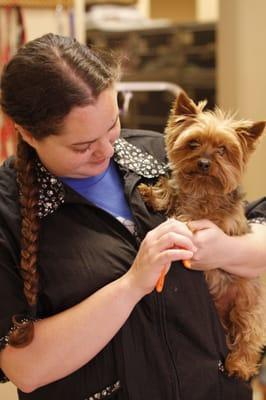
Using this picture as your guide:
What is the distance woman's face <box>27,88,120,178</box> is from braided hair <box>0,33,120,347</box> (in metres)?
0.02

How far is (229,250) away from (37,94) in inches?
21.1

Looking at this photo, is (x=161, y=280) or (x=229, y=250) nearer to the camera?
(x=161, y=280)

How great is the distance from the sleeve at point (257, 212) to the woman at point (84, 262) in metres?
0.21

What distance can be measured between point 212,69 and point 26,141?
9.94ft

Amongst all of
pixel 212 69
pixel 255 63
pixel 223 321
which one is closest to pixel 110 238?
pixel 223 321

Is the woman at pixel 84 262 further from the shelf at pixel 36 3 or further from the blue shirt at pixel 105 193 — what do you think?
the shelf at pixel 36 3

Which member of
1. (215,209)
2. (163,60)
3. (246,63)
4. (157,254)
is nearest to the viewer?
(157,254)

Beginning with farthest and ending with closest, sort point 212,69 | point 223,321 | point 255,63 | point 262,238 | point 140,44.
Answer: point 140,44
point 212,69
point 255,63
point 223,321
point 262,238

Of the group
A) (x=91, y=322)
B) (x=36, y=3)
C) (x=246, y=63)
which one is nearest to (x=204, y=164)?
(x=91, y=322)

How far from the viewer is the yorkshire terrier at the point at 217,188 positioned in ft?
4.50

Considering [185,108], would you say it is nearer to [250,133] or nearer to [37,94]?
[250,133]

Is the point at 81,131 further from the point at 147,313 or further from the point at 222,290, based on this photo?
the point at 222,290

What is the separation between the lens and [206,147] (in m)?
1.39

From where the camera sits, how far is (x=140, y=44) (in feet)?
14.2
